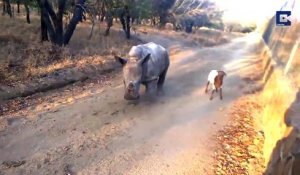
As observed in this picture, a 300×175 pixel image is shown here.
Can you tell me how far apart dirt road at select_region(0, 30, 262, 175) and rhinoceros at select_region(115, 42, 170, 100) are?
77 cm

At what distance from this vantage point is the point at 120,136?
9547 mm

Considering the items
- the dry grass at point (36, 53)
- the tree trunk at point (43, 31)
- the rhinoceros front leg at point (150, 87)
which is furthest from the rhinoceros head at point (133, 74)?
the tree trunk at point (43, 31)

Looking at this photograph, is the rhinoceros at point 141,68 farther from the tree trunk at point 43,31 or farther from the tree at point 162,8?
the tree at point 162,8

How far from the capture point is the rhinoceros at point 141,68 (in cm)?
1047

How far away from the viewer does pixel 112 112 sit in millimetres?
11047

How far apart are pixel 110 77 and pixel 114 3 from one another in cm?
1081

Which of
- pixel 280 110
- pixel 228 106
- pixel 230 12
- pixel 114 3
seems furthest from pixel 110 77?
pixel 230 12

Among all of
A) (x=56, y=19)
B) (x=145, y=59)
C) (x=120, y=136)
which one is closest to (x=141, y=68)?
(x=145, y=59)

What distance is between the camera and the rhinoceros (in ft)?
34.3

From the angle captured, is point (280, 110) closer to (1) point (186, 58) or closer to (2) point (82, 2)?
(1) point (186, 58)

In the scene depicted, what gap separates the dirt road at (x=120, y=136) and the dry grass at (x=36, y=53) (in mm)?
2889

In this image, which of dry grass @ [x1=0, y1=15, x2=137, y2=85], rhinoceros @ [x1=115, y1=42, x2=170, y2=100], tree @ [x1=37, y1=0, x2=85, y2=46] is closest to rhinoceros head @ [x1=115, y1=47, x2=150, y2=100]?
rhinoceros @ [x1=115, y1=42, x2=170, y2=100]

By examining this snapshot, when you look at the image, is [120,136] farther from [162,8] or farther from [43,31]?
[162,8]

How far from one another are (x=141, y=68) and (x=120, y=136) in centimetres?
229
